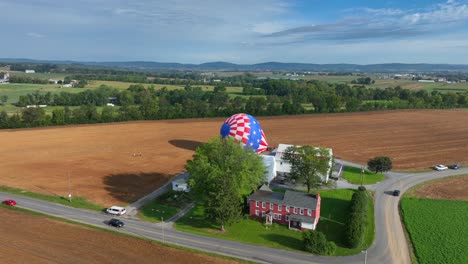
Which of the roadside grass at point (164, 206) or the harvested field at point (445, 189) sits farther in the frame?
the harvested field at point (445, 189)

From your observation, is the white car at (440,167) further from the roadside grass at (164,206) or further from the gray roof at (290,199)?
the roadside grass at (164,206)

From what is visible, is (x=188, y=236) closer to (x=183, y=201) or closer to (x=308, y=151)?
(x=183, y=201)

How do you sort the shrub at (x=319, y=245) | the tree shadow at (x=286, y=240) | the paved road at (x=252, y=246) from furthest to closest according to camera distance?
the tree shadow at (x=286, y=240), the shrub at (x=319, y=245), the paved road at (x=252, y=246)

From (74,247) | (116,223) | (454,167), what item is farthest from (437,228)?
(74,247)

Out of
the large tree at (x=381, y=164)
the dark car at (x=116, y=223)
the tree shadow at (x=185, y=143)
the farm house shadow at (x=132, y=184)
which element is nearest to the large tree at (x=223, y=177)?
the dark car at (x=116, y=223)

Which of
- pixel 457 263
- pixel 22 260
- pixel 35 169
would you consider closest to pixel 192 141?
pixel 35 169

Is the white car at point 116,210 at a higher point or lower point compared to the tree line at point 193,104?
lower
